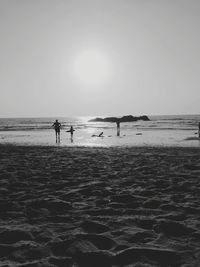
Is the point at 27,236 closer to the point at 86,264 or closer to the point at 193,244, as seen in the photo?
the point at 86,264

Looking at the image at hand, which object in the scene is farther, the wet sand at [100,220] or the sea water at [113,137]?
the sea water at [113,137]

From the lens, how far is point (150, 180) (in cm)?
881

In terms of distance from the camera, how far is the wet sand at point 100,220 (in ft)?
12.3

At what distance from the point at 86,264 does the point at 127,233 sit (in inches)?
45.4

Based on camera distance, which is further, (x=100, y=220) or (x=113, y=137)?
(x=113, y=137)

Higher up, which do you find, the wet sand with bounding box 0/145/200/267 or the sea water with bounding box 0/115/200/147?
→ the wet sand with bounding box 0/145/200/267

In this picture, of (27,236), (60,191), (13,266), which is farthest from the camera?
(60,191)

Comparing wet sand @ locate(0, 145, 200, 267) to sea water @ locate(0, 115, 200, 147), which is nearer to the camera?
wet sand @ locate(0, 145, 200, 267)

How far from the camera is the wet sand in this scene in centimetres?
373

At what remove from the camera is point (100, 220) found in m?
5.19

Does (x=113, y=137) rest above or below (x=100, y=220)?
below

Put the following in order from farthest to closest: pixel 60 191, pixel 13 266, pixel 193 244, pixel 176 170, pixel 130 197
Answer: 1. pixel 176 170
2. pixel 60 191
3. pixel 130 197
4. pixel 193 244
5. pixel 13 266

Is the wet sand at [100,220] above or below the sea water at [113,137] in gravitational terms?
above

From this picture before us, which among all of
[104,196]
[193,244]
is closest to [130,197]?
[104,196]
